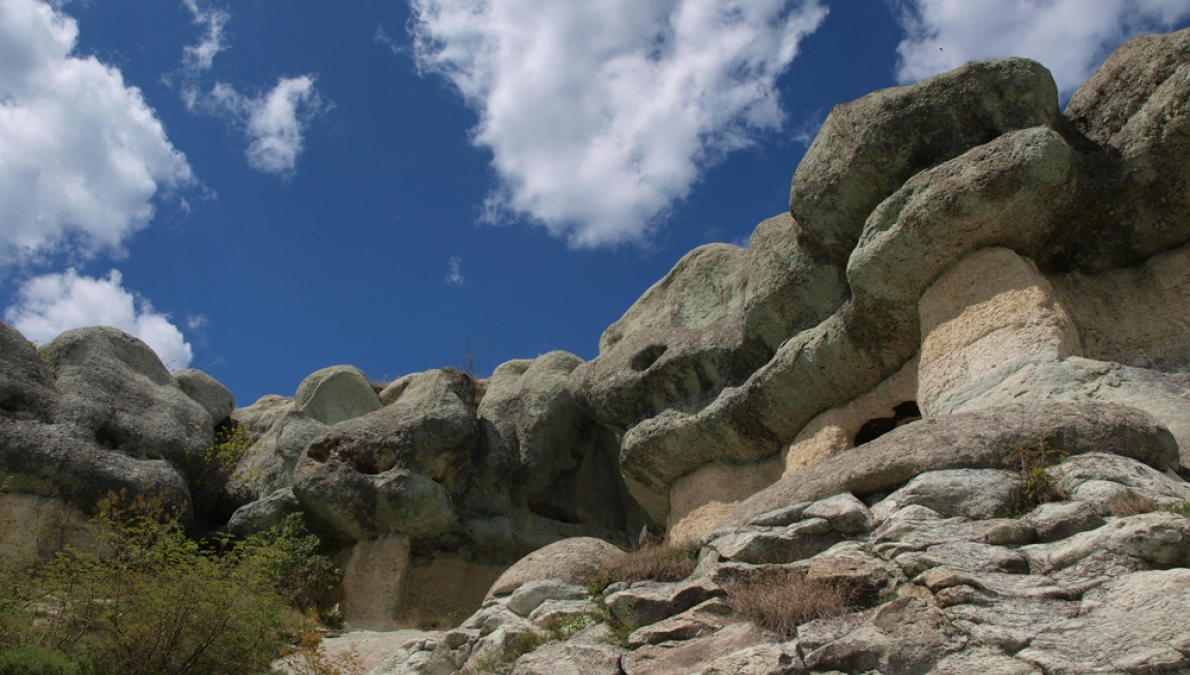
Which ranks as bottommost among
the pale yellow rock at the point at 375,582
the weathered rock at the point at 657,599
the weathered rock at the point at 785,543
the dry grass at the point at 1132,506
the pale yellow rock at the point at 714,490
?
the weathered rock at the point at 657,599

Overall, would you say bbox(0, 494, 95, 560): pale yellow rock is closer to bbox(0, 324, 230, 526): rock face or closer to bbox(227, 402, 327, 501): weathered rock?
bbox(0, 324, 230, 526): rock face

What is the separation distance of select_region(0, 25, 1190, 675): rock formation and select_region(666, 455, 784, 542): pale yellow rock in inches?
1.9

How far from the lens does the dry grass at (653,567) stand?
7.32m

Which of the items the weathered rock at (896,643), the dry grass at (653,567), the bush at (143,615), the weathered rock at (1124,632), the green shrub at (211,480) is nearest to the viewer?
the weathered rock at (1124,632)

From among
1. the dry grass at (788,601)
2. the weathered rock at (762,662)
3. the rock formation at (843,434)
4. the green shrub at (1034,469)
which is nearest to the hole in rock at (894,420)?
the rock formation at (843,434)

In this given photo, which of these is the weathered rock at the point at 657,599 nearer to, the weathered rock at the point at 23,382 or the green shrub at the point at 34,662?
the green shrub at the point at 34,662

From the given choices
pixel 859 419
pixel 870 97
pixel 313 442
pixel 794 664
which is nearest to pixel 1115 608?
pixel 794 664

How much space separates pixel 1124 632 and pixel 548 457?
39.4 ft

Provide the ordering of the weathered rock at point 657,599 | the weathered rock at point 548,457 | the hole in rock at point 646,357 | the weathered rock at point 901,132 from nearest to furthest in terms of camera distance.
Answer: the weathered rock at point 657,599 < the weathered rock at point 901,132 < the hole in rock at point 646,357 < the weathered rock at point 548,457

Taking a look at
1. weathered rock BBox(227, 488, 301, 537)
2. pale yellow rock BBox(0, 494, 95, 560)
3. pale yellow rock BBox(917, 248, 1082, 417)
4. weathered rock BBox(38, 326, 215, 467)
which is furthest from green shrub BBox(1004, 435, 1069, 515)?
weathered rock BBox(38, 326, 215, 467)

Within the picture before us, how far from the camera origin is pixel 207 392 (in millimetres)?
18594

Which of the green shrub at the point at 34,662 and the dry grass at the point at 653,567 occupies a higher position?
the dry grass at the point at 653,567

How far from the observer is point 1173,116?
872 centimetres

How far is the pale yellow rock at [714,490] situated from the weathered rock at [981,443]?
4579mm
